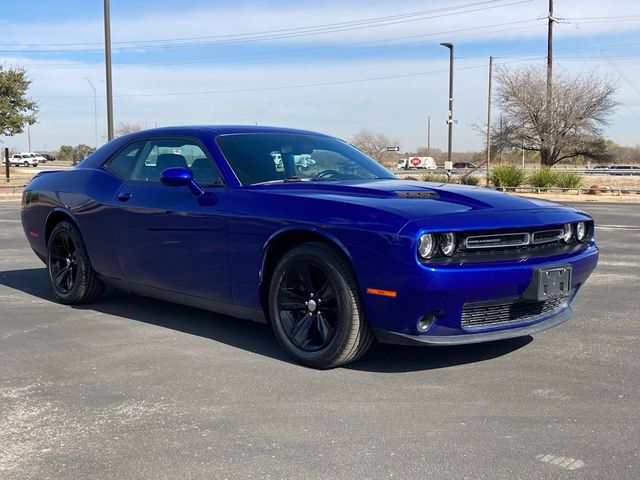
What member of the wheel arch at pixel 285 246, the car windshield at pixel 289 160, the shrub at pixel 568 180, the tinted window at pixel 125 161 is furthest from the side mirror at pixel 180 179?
the shrub at pixel 568 180

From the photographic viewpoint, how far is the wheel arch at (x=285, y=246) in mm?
4242

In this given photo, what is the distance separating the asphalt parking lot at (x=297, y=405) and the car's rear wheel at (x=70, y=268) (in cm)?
43

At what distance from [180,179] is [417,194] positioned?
167 centimetres

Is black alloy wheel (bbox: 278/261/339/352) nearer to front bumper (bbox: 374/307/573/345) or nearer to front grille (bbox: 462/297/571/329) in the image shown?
front bumper (bbox: 374/307/573/345)

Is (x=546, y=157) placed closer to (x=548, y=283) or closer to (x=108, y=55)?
(x=108, y=55)

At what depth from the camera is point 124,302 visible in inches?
265

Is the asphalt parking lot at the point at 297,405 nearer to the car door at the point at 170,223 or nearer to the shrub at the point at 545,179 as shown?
the car door at the point at 170,223

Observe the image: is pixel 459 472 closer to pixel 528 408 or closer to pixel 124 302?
pixel 528 408

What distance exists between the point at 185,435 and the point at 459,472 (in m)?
1.33

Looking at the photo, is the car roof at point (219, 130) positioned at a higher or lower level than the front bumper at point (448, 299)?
higher

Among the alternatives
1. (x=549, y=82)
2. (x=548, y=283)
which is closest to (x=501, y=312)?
(x=548, y=283)

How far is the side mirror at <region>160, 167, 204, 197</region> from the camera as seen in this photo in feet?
16.3

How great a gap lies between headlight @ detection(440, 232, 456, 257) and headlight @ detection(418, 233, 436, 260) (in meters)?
0.06

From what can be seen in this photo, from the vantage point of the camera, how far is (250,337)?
211 inches
